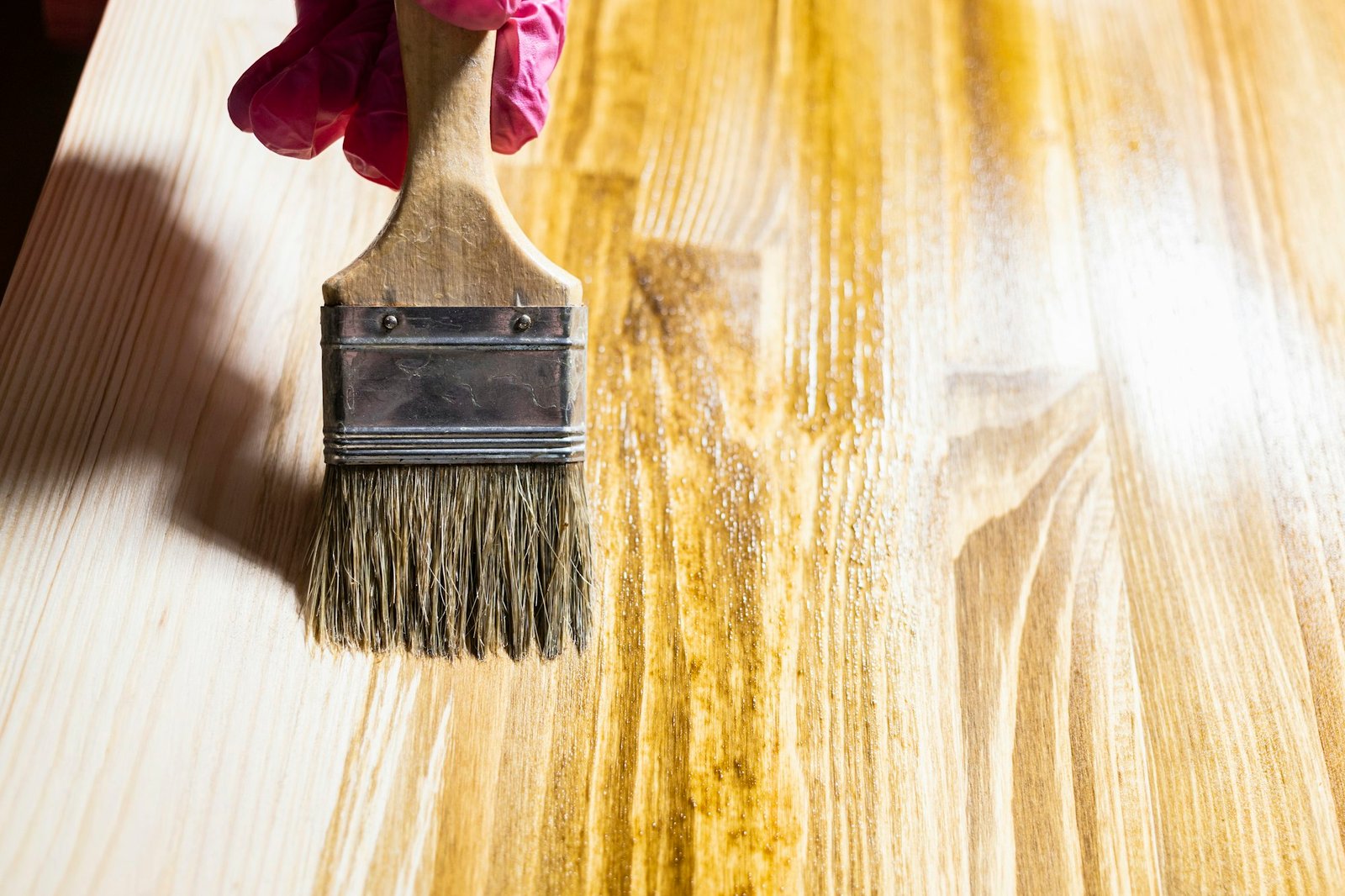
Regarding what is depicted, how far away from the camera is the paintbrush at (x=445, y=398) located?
0.57 m

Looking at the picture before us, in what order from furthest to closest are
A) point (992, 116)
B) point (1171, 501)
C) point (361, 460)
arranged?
point (992, 116)
point (1171, 501)
point (361, 460)

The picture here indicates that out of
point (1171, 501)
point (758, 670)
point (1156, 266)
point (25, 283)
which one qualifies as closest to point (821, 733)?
point (758, 670)

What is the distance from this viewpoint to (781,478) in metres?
0.67

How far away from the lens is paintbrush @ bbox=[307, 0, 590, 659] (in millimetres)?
570

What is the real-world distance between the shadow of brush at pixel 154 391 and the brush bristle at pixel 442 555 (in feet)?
0.15

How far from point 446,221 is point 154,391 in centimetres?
24

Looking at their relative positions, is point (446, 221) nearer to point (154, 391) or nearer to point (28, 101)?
point (154, 391)

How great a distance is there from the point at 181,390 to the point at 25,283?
0.13 metres

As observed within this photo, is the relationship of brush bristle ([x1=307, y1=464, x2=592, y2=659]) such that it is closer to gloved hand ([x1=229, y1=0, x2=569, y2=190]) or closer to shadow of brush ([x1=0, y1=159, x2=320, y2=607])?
shadow of brush ([x1=0, y1=159, x2=320, y2=607])

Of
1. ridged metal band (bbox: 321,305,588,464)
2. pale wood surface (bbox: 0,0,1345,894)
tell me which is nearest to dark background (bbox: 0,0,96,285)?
Answer: pale wood surface (bbox: 0,0,1345,894)

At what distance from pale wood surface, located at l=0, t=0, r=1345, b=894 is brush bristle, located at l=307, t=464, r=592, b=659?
0.09 feet

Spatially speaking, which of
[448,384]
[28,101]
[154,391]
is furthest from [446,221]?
[28,101]

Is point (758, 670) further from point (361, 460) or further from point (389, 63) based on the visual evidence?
point (389, 63)

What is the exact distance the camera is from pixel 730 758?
598mm
